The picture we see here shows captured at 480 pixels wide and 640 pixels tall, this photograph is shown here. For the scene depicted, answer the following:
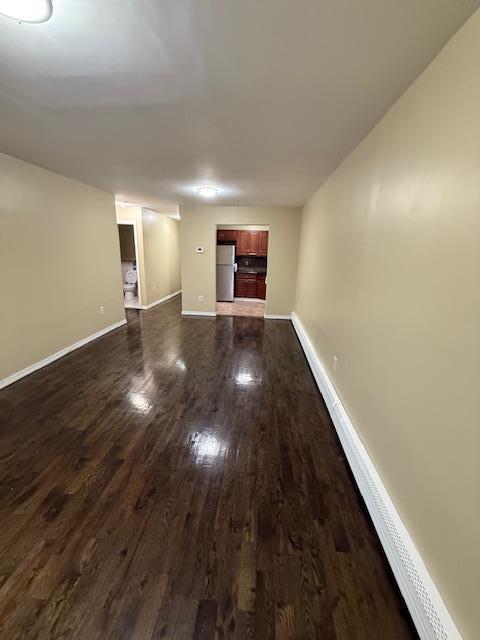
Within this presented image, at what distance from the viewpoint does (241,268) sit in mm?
8398

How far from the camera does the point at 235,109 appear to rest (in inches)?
68.0

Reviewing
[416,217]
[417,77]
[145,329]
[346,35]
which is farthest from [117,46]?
[145,329]

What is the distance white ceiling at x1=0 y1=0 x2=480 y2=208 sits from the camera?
104 cm

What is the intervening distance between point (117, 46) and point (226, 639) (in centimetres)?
249

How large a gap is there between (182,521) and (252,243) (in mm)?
7286

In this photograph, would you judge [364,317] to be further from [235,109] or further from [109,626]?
[109,626]

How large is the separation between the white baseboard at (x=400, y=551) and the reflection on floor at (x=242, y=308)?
4476mm

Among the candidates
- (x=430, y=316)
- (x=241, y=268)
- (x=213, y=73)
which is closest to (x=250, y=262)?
(x=241, y=268)

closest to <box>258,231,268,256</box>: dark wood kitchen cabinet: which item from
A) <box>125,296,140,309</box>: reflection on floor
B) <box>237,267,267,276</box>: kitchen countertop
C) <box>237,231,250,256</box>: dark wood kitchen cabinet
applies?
<box>237,231,250,256</box>: dark wood kitchen cabinet

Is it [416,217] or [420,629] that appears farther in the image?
[416,217]

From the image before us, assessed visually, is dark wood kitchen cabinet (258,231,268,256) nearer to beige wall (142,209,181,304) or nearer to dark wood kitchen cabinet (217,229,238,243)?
dark wood kitchen cabinet (217,229,238,243)

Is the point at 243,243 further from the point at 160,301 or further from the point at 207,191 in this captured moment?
the point at 207,191

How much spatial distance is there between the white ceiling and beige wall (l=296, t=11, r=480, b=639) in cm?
24

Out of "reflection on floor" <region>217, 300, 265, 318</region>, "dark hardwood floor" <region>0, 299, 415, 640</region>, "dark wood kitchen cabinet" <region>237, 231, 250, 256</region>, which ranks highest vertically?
"dark wood kitchen cabinet" <region>237, 231, 250, 256</region>
